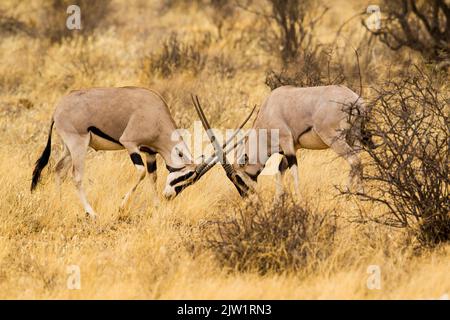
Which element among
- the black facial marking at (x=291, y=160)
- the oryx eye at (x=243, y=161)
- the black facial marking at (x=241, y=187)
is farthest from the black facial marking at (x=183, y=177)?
the black facial marking at (x=291, y=160)

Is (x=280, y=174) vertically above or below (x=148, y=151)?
below

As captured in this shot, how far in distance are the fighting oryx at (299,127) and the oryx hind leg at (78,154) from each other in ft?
3.77

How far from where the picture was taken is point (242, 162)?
8.45 metres

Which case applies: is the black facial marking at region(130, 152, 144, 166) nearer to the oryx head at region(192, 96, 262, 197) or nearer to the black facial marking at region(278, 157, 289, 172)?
the oryx head at region(192, 96, 262, 197)

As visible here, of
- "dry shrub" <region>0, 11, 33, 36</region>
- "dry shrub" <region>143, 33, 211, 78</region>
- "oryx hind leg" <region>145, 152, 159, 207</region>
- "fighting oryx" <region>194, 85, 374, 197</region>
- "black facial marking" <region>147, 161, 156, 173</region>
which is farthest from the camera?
"dry shrub" <region>0, 11, 33, 36</region>

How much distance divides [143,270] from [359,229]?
6.05 ft

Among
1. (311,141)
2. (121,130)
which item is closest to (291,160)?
(311,141)

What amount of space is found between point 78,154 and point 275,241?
2724mm

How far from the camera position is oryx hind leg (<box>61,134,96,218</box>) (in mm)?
8016

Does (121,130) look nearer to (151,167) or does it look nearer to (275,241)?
(151,167)

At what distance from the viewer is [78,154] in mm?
8023

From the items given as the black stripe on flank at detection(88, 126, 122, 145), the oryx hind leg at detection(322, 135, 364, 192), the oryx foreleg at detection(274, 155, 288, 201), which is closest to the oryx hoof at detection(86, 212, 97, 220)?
the black stripe on flank at detection(88, 126, 122, 145)

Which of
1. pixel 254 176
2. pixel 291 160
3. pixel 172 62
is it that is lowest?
pixel 254 176
